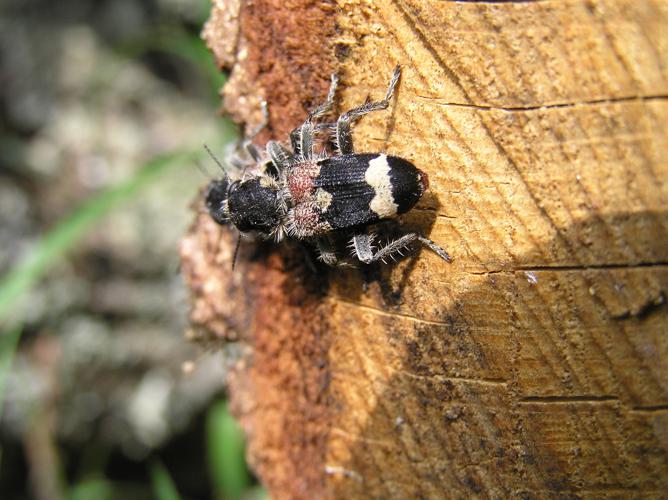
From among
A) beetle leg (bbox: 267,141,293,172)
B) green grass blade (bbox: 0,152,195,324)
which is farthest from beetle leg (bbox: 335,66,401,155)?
green grass blade (bbox: 0,152,195,324)

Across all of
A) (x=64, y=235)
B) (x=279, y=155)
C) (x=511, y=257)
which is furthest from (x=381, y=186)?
(x=64, y=235)

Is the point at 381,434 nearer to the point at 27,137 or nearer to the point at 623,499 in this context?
the point at 623,499

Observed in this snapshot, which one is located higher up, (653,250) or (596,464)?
(653,250)

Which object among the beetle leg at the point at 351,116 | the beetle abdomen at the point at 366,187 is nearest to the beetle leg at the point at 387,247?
the beetle abdomen at the point at 366,187

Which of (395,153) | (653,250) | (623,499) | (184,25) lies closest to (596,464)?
(623,499)

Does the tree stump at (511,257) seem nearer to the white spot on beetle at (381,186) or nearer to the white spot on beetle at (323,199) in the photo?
the white spot on beetle at (381,186)
